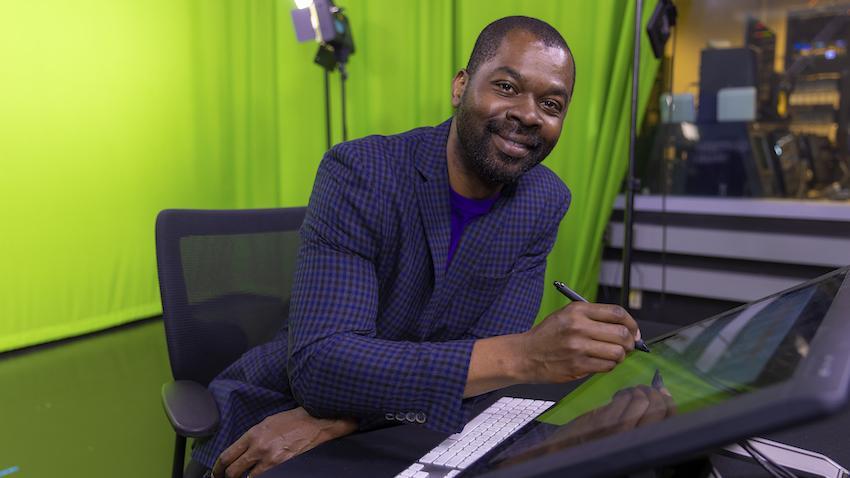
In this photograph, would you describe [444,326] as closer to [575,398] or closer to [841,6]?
[575,398]

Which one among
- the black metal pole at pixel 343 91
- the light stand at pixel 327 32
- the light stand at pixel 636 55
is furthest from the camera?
the black metal pole at pixel 343 91

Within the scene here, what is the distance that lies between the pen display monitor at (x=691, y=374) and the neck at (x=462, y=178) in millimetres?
481

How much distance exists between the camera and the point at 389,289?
1027 millimetres

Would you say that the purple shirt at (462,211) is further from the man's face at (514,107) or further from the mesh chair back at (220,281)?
the mesh chair back at (220,281)

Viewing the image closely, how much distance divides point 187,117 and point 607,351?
3742mm

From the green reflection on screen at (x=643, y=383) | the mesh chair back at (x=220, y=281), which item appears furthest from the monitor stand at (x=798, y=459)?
the mesh chair back at (x=220, y=281)

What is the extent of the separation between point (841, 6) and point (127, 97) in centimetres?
361

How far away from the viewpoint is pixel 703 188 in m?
2.93

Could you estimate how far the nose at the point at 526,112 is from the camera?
1.02 metres

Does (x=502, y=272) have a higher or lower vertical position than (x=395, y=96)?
lower

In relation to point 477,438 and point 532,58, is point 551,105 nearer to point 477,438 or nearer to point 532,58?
point 532,58

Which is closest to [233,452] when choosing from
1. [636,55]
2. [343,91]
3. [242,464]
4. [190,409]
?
[242,464]

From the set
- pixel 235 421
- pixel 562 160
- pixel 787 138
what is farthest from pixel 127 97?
pixel 787 138

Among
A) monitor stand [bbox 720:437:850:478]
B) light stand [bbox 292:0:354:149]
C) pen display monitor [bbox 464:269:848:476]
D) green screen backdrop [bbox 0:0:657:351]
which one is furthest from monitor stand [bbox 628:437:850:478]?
light stand [bbox 292:0:354:149]
